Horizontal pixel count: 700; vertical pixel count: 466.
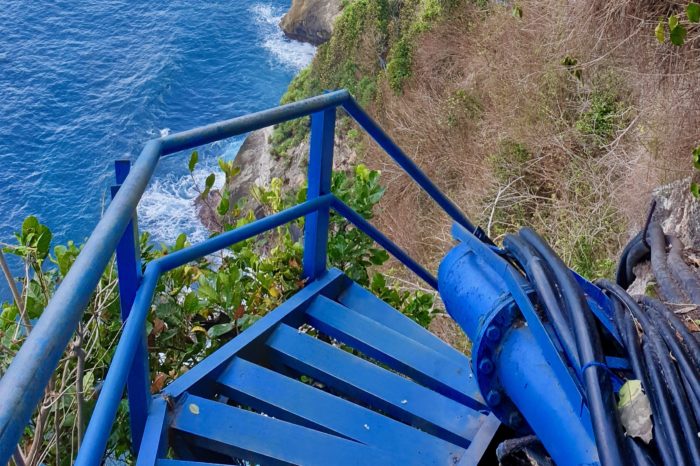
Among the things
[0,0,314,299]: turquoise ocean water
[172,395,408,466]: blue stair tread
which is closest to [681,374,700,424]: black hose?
[172,395,408,466]: blue stair tread

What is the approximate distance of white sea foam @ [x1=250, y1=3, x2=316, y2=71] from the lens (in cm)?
3002

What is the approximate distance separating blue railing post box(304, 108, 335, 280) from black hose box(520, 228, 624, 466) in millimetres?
1133

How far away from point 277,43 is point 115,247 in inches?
1233

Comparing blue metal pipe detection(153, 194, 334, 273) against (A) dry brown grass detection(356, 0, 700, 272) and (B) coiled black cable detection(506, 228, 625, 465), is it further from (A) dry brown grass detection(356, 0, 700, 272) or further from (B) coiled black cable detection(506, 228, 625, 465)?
(A) dry brown grass detection(356, 0, 700, 272)

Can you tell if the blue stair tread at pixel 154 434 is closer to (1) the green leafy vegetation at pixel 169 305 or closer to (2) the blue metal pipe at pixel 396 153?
(1) the green leafy vegetation at pixel 169 305

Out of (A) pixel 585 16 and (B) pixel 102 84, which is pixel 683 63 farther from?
(B) pixel 102 84

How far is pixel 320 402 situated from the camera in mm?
2383

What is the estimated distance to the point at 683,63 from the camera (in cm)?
588

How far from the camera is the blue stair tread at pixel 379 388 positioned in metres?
2.45

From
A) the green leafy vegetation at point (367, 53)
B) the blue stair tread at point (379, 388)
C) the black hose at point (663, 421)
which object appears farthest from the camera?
the green leafy vegetation at point (367, 53)

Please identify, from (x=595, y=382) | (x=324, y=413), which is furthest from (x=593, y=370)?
(x=324, y=413)

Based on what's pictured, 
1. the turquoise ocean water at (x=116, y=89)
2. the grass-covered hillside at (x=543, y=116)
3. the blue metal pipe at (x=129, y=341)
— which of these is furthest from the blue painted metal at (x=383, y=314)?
the turquoise ocean water at (x=116, y=89)

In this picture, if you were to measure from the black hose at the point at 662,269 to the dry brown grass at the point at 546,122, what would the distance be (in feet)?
10.5

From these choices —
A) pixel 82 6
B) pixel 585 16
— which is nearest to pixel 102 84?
pixel 82 6
